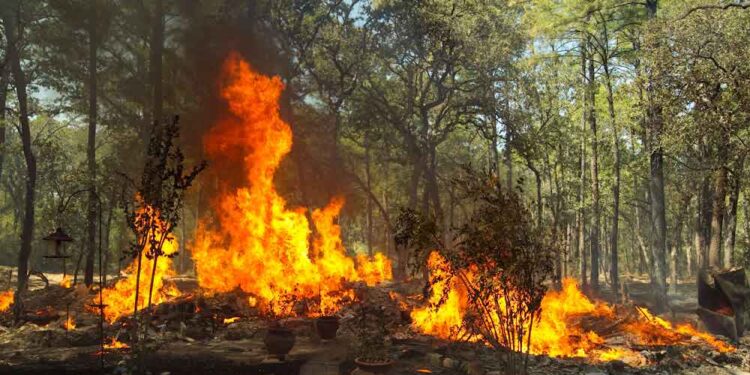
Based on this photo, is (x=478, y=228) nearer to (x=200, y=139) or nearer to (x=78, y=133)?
(x=200, y=139)

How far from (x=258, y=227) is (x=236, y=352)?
759 cm

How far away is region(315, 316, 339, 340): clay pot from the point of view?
48.8 ft

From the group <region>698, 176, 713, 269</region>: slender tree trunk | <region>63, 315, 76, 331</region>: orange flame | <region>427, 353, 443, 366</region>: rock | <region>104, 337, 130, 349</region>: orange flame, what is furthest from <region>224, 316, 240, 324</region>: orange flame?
<region>698, 176, 713, 269</region>: slender tree trunk

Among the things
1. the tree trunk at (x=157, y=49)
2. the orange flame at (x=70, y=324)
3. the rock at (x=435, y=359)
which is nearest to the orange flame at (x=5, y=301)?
the orange flame at (x=70, y=324)

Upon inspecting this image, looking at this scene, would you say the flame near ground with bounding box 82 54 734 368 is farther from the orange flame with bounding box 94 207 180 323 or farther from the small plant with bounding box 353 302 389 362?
the small plant with bounding box 353 302 389 362

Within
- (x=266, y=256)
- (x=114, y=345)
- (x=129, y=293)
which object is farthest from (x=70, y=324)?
(x=266, y=256)

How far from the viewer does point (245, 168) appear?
21594 mm

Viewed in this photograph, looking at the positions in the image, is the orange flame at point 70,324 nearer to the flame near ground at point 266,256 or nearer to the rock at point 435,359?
the flame near ground at point 266,256

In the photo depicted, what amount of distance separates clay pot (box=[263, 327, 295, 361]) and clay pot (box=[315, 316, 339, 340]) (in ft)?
8.41

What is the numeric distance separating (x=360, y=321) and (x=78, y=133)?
39029 mm

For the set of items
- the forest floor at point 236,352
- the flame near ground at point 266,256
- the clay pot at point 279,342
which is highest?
the flame near ground at point 266,256

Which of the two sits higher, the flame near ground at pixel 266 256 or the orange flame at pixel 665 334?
the flame near ground at pixel 266 256

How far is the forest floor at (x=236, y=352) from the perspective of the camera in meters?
11.3

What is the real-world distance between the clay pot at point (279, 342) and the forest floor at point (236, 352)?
0.30 meters
